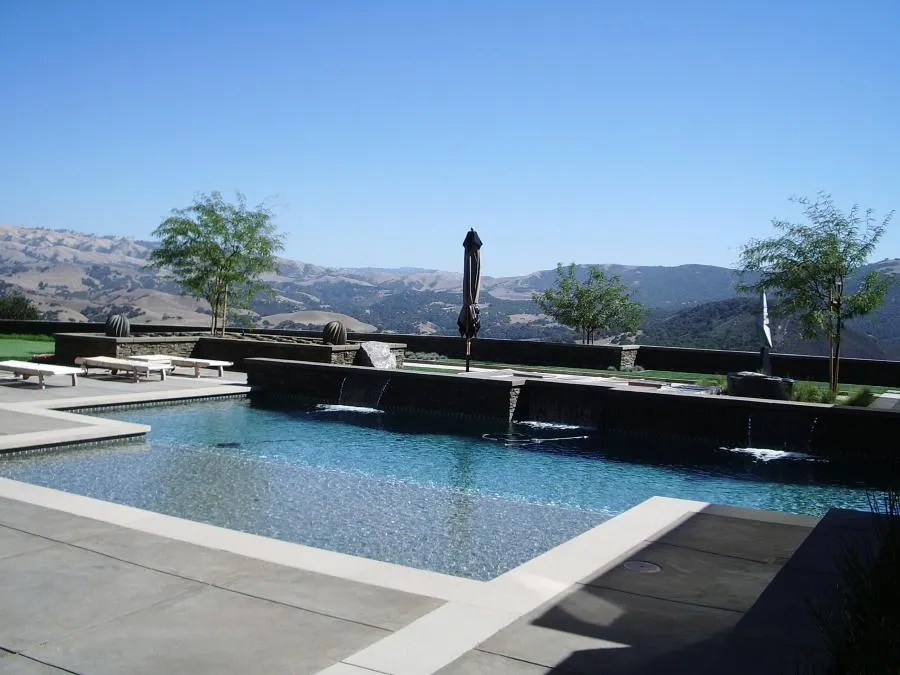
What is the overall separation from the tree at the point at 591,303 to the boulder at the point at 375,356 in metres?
12.1

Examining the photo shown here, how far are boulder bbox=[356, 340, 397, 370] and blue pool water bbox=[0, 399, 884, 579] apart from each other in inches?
234

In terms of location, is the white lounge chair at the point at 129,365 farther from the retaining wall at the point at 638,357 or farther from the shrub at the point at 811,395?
the shrub at the point at 811,395

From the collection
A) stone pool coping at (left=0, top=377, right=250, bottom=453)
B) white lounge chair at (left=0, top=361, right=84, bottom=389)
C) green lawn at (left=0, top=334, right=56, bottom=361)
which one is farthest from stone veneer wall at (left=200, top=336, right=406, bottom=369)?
white lounge chair at (left=0, top=361, right=84, bottom=389)

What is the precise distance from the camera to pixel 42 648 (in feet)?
12.9

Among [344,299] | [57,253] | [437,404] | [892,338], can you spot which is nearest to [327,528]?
[437,404]

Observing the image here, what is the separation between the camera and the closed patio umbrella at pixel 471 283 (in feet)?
55.6

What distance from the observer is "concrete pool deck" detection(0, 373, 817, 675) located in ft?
12.6

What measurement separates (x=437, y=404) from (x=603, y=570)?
948cm

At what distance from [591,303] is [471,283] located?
14.1 m

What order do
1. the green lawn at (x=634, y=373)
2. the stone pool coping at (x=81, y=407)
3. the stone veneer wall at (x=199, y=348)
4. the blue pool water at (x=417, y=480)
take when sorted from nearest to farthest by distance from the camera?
the blue pool water at (x=417, y=480), the stone pool coping at (x=81, y=407), the stone veneer wall at (x=199, y=348), the green lawn at (x=634, y=373)

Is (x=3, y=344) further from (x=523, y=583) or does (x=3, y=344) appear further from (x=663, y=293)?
(x=663, y=293)

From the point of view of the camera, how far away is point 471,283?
56.0 feet

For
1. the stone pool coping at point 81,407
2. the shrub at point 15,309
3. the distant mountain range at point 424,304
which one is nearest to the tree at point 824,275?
the distant mountain range at point 424,304

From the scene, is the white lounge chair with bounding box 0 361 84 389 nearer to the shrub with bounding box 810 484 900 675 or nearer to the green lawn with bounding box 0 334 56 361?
the green lawn with bounding box 0 334 56 361
